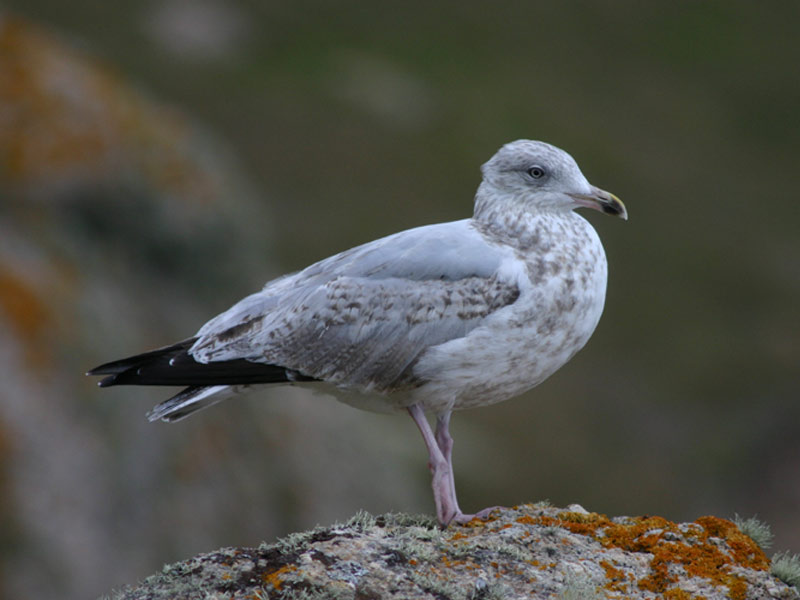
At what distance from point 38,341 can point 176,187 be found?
2990 mm

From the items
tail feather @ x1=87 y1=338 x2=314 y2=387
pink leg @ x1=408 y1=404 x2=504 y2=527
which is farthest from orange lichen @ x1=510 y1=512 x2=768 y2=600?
tail feather @ x1=87 y1=338 x2=314 y2=387

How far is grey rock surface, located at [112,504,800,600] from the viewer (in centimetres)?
511

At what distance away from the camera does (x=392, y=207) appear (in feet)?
103

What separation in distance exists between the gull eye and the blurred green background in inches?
240

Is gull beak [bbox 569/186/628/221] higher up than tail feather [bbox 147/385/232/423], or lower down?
higher up

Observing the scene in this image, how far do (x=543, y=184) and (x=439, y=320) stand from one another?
1.24m

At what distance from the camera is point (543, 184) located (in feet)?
22.3

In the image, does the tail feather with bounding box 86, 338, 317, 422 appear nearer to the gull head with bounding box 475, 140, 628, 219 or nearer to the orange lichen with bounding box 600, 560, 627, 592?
the gull head with bounding box 475, 140, 628, 219

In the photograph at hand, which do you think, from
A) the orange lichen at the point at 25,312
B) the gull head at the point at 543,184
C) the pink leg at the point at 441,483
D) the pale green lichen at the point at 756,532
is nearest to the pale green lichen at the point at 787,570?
the pale green lichen at the point at 756,532

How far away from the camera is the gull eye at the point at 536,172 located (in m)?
6.80

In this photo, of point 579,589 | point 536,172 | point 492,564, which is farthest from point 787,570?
point 536,172

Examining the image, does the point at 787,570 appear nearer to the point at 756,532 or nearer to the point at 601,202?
the point at 756,532

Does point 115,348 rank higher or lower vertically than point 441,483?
higher

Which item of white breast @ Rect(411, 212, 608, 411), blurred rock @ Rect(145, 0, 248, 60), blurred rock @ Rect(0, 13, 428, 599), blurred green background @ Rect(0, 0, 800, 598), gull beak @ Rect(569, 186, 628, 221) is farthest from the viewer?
blurred rock @ Rect(145, 0, 248, 60)
